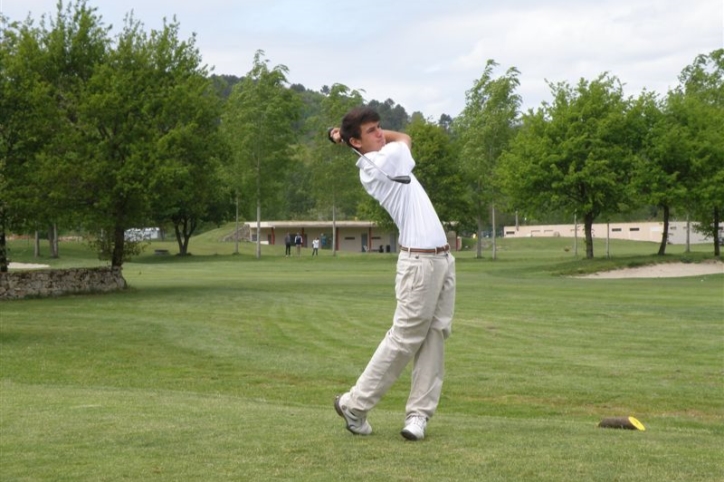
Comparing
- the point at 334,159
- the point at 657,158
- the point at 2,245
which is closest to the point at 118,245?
the point at 2,245

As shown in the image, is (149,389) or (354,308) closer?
(149,389)

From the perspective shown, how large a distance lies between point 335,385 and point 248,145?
63635 millimetres

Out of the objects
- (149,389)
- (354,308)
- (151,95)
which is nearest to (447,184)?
(151,95)

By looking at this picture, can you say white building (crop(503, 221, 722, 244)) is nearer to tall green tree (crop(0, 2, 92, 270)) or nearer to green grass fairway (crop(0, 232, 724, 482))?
green grass fairway (crop(0, 232, 724, 482))

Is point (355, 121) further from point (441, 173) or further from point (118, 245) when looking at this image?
point (441, 173)

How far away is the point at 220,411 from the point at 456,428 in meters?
2.57

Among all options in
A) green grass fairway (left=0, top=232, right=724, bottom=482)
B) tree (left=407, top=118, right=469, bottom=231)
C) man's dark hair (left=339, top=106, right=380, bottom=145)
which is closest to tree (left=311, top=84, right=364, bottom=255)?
tree (left=407, top=118, right=469, bottom=231)

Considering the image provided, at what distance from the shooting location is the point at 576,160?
176ft

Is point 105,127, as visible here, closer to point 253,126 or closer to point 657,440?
point 657,440

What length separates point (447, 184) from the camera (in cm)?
7250

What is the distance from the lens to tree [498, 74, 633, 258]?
5341 centimetres

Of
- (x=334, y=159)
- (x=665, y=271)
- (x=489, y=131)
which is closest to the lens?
(x=665, y=271)

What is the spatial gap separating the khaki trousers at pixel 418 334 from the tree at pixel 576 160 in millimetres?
46443

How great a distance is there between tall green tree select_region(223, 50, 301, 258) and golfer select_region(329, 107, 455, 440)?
69.5m
